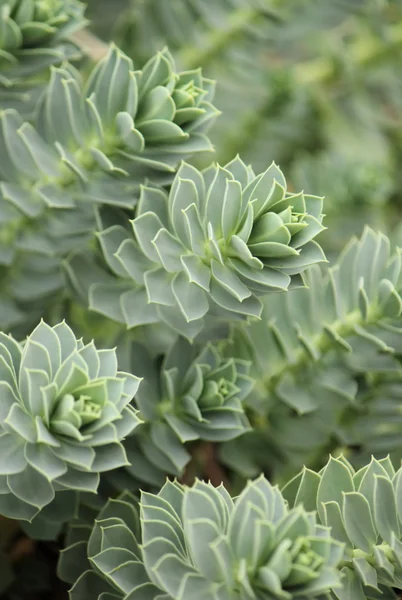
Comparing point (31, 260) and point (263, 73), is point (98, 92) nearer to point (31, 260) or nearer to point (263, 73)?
point (31, 260)

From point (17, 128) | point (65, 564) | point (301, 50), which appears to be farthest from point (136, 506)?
point (301, 50)

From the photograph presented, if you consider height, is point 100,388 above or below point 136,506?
above

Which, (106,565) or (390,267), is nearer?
(106,565)

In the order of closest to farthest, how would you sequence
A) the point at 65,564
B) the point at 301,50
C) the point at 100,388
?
the point at 100,388, the point at 65,564, the point at 301,50

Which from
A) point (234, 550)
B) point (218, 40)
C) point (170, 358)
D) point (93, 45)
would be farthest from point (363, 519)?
point (218, 40)

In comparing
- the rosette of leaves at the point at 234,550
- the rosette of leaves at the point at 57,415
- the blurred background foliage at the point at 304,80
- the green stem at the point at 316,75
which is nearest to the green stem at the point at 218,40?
the blurred background foliage at the point at 304,80

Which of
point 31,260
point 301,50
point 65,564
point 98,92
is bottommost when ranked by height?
point 65,564

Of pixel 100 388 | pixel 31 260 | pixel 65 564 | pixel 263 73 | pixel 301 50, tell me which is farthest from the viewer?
pixel 301 50

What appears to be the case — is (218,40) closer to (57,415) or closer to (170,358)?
(170,358)
